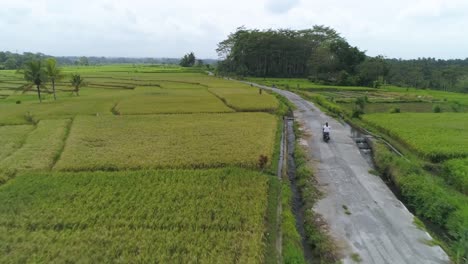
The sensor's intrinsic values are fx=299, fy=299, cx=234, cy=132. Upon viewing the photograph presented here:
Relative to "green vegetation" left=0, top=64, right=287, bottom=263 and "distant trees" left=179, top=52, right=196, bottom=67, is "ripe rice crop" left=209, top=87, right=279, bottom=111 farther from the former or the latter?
"distant trees" left=179, top=52, right=196, bottom=67

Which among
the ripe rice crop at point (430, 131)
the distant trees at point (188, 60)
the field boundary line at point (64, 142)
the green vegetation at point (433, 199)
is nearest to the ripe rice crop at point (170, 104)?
the field boundary line at point (64, 142)

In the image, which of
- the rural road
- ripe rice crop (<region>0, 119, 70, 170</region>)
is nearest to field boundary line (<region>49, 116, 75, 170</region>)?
ripe rice crop (<region>0, 119, 70, 170</region>)

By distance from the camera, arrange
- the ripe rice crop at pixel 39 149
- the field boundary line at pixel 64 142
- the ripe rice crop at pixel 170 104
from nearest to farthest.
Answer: the ripe rice crop at pixel 39 149 < the field boundary line at pixel 64 142 < the ripe rice crop at pixel 170 104

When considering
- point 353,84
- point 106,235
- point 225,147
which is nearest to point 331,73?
point 353,84

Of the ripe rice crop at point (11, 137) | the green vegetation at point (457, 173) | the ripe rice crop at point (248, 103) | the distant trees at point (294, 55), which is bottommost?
the ripe rice crop at point (11, 137)

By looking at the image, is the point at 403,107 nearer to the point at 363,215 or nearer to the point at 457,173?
the point at 457,173

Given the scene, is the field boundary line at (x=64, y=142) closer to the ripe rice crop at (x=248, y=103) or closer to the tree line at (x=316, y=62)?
the ripe rice crop at (x=248, y=103)

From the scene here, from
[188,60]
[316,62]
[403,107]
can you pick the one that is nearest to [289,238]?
[403,107]
